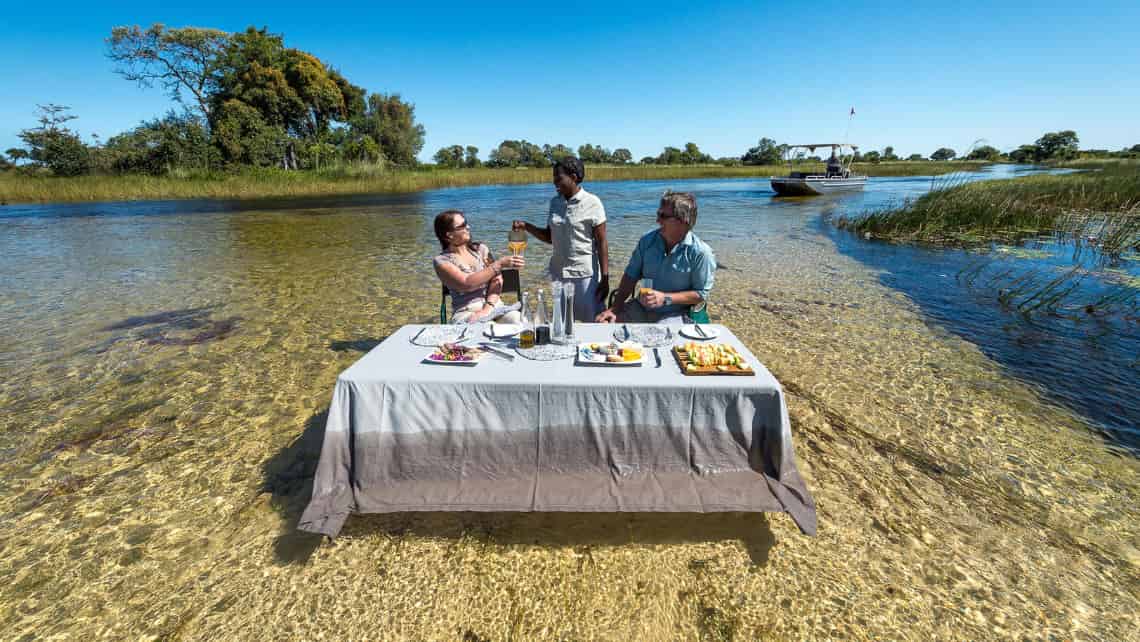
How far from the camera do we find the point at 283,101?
3528cm

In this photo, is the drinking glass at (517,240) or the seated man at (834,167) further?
the seated man at (834,167)

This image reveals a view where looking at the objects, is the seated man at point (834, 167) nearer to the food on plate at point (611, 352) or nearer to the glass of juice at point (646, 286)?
the glass of juice at point (646, 286)

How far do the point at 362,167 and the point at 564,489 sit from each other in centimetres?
3400

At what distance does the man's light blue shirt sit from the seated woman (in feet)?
3.56

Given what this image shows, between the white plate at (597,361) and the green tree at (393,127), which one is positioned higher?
the green tree at (393,127)

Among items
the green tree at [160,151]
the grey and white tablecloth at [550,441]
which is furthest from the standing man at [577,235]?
the green tree at [160,151]

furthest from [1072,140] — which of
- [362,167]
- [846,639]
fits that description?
[846,639]

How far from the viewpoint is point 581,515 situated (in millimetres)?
2629

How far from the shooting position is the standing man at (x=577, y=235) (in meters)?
3.84

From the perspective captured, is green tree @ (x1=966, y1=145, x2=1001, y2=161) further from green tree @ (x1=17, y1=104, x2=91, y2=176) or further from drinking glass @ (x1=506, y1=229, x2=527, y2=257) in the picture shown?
green tree @ (x1=17, y1=104, x2=91, y2=176)

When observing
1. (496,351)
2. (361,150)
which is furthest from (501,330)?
(361,150)

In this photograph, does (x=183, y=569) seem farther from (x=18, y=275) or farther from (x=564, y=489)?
(x=18, y=275)

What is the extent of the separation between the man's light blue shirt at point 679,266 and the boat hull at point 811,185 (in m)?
27.1

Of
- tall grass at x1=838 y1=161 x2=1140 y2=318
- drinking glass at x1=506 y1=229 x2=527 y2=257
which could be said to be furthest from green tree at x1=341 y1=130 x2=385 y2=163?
drinking glass at x1=506 y1=229 x2=527 y2=257
